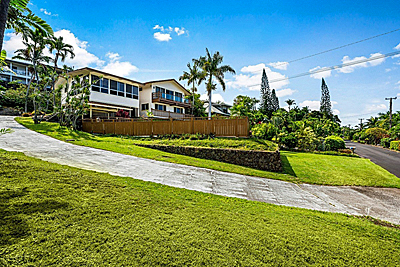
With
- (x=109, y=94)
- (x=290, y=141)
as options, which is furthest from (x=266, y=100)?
(x=109, y=94)

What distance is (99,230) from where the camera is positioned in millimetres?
2953

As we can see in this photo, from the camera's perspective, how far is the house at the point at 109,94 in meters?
25.0

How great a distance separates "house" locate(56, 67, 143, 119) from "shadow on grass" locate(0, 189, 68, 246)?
21705mm

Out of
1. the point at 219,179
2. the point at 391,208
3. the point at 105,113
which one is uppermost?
the point at 105,113

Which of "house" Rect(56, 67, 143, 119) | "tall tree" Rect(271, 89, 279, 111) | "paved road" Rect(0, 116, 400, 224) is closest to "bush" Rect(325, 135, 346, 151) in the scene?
"paved road" Rect(0, 116, 400, 224)

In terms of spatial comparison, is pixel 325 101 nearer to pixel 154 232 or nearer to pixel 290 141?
pixel 290 141

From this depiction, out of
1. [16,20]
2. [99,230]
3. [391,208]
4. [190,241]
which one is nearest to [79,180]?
[99,230]

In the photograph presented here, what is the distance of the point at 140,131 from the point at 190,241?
16.4m

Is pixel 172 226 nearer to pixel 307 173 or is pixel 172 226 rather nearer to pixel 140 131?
pixel 307 173

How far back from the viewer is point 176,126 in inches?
667

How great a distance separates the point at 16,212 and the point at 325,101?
74054mm

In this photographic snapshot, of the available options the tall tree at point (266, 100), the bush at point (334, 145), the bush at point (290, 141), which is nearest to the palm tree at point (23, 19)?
the bush at point (290, 141)

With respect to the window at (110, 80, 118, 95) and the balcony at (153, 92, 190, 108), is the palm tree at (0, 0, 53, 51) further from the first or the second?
the balcony at (153, 92, 190, 108)

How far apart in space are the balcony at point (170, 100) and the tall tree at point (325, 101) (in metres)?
47.0
